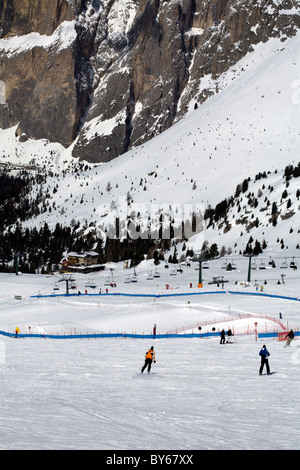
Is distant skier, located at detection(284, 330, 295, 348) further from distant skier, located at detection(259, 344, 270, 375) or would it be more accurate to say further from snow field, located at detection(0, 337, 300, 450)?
distant skier, located at detection(259, 344, 270, 375)

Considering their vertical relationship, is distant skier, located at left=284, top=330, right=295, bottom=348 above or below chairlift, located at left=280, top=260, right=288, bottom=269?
below

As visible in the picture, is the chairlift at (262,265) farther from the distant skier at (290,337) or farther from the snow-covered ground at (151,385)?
the distant skier at (290,337)

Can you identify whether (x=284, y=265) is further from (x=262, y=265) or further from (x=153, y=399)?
(x=153, y=399)

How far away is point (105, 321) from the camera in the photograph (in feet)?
155

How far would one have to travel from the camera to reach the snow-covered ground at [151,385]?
586 inches

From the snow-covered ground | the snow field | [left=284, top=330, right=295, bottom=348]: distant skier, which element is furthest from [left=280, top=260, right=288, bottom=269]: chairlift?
[left=284, top=330, right=295, bottom=348]: distant skier

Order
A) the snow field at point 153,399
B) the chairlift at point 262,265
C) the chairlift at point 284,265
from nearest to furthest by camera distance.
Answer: the snow field at point 153,399 < the chairlift at point 284,265 < the chairlift at point 262,265

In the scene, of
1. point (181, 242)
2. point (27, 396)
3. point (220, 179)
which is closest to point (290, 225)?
point (181, 242)

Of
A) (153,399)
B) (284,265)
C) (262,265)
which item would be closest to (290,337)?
(153,399)

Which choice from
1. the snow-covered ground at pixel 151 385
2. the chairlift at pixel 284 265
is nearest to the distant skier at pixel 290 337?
the snow-covered ground at pixel 151 385

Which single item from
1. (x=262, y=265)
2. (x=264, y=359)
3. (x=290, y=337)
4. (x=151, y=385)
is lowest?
(x=151, y=385)

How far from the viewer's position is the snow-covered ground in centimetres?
1489

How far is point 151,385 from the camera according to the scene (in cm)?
2283
